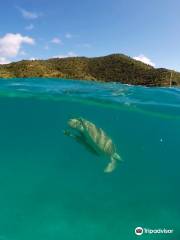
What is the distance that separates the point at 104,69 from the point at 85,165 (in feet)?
37.0

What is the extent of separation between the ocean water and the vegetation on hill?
4016 mm

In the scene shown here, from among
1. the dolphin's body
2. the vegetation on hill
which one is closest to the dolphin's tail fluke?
the dolphin's body

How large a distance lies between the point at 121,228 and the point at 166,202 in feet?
19.5

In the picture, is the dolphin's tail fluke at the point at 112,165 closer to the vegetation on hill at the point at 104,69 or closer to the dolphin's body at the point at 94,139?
the dolphin's body at the point at 94,139

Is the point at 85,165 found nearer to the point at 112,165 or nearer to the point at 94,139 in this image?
the point at 94,139

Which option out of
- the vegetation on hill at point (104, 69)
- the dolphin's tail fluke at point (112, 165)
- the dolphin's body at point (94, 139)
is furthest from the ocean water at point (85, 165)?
the vegetation on hill at point (104, 69)

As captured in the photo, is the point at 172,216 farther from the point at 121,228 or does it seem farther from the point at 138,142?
the point at 138,142

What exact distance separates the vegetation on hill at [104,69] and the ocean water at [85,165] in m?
4.02

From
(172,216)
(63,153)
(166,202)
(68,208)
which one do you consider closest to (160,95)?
(166,202)

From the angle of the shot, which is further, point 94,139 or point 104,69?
point 104,69

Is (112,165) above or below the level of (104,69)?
below

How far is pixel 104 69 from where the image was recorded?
37.2 meters

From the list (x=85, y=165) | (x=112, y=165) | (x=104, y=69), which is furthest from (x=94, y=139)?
(x=104, y=69)

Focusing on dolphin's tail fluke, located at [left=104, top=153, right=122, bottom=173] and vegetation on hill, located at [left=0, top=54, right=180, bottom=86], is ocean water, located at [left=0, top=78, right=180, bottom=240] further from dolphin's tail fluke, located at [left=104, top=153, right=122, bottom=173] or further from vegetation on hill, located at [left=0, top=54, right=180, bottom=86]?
vegetation on hill, located at [left=0, top=54, right=180, bottom=86]
